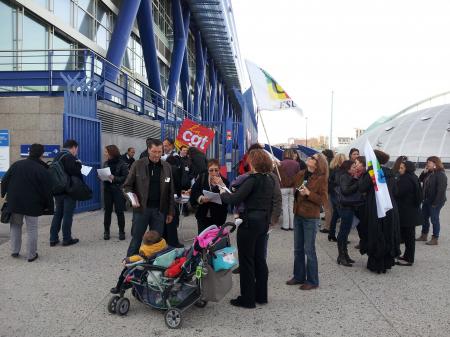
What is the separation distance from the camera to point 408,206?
22.1ft

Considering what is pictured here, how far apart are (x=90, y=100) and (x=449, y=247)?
8.80m

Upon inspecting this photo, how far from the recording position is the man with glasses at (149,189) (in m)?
5.38

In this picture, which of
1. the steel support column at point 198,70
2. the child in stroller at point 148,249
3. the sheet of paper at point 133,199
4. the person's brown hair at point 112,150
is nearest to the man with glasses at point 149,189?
the sheet of paper at point 133,199

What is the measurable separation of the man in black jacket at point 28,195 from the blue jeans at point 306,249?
12.0 feet

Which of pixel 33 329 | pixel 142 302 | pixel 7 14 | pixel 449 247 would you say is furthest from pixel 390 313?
pixel 7 14

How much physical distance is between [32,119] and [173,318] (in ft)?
25.5

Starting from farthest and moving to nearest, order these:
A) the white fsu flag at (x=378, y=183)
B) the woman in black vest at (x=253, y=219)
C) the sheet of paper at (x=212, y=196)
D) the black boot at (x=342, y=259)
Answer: the black boot at (x=342, y=259)
the white fsu flag at (x=378, y=183)
the sheet of paper at (x=212, y=196)
the woman in black vest at (x=253, y=219)

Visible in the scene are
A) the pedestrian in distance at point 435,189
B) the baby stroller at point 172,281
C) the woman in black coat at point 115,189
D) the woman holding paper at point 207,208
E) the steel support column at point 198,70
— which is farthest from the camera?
the steel support column at point 198,70

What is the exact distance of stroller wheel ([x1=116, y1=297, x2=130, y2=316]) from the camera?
4.27 m

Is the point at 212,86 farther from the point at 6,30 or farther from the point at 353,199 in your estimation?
the point at 353,199

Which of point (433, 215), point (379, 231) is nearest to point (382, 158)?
point (379, 231)

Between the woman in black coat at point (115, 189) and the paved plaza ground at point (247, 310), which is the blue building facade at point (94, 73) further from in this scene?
the paved plaza ground at point (247, 310)

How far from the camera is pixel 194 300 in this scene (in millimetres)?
4195

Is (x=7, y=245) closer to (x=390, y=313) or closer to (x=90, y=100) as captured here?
(x=90, y=100)
